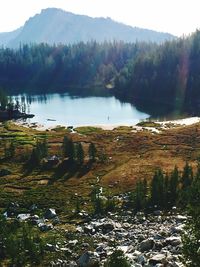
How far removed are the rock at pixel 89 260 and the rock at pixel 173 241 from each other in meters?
6.77

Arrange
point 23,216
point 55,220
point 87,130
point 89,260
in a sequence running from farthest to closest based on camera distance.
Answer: point 87,130
point 23,216
point 55,220
point 89,260

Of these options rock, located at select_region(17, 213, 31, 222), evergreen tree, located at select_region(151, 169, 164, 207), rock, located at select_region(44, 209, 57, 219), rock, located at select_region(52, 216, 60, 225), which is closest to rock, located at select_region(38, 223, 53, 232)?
rock, located at select_region(52, 216, 60, 225)

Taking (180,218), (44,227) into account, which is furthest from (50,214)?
(180,218)

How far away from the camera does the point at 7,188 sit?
86.8 meters

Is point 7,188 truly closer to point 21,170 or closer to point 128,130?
point 21,170

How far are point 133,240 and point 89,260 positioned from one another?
756 cm

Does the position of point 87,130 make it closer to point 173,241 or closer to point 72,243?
point 72,243

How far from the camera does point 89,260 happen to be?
42250 millimetres

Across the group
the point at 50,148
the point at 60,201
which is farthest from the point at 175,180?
the point at 50,148

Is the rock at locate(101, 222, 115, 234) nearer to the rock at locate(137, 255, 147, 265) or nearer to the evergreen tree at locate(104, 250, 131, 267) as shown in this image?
the rock at locate(137, 255, 147, 265)

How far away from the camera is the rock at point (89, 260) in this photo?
137 feet

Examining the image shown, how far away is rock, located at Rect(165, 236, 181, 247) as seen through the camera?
42597 mm

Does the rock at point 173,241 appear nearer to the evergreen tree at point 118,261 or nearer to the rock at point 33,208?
the evergreen tree at point 118,261

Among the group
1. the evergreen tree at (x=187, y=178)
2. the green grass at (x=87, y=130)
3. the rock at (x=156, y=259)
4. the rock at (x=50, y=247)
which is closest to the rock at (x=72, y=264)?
the rock at (x=50, y=247)
